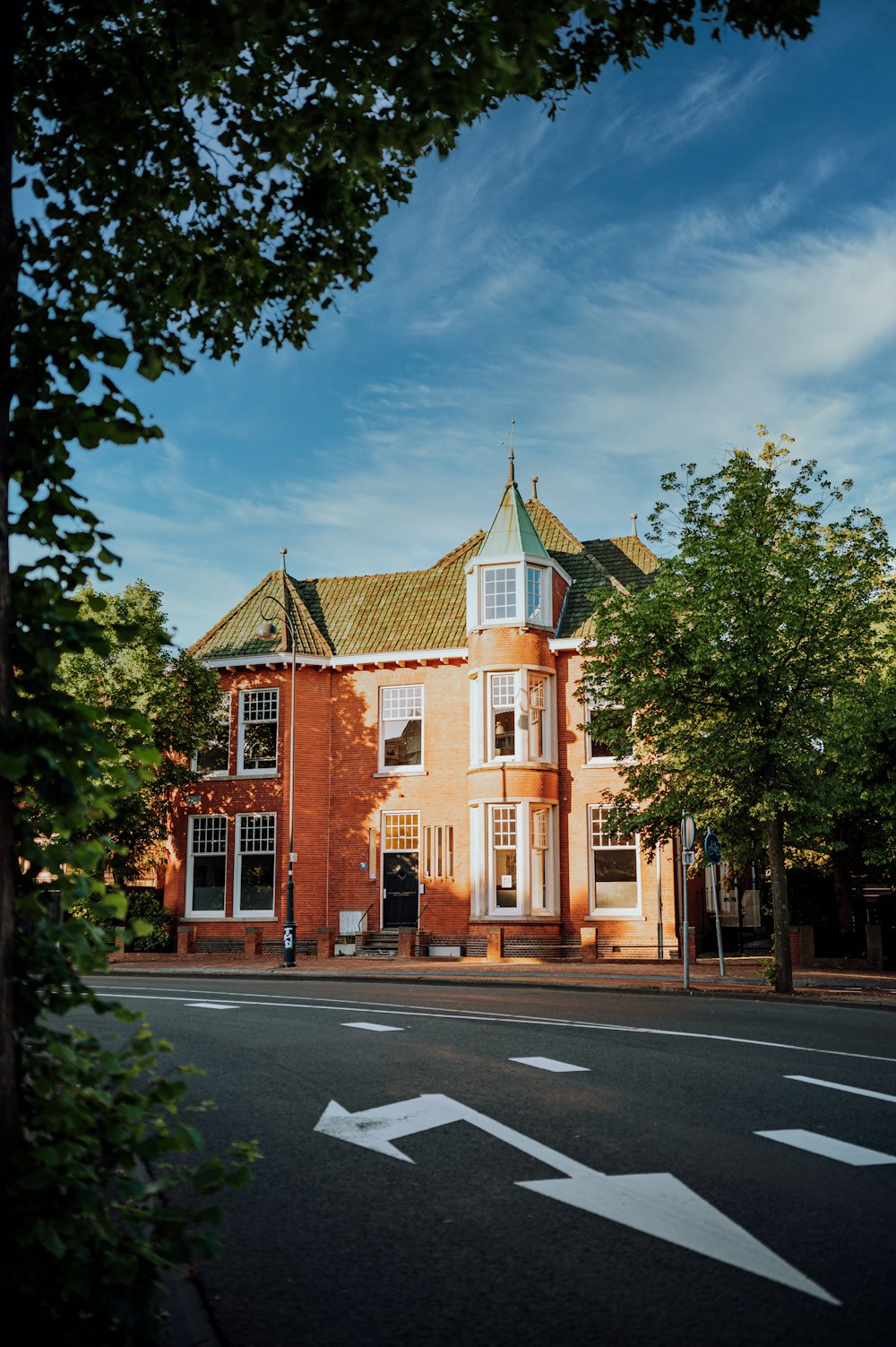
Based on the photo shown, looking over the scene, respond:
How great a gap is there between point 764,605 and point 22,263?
18.5 metres

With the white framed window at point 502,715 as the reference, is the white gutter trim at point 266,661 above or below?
above

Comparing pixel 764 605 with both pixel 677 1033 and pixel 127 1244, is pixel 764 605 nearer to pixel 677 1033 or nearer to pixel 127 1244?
pixel 677 1033

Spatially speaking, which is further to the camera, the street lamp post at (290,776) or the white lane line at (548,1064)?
the street lamp post at (290,776)

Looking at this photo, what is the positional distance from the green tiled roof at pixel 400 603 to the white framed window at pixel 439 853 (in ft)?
17.2

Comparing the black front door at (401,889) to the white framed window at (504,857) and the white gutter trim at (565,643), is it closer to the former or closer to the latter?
the white framed window at (504,857)

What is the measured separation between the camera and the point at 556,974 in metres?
25.2

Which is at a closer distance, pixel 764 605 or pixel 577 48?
pixel 577 48

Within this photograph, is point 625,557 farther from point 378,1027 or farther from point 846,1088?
point 846,1088

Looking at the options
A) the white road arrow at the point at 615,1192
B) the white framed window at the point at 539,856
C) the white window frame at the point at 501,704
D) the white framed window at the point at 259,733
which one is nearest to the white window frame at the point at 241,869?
the white framed window at the point at 259,733

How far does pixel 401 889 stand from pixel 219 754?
6982 mm

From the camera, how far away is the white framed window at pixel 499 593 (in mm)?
33438

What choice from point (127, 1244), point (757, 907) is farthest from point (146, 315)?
point (757, 907)

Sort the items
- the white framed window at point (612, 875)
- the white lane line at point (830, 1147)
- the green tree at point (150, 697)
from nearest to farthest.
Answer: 1. the white lane line at point (830, 1147)
2. the green tree at point (150, 697)
3. the white framed window at point (612, 875)

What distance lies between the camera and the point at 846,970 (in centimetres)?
2761
